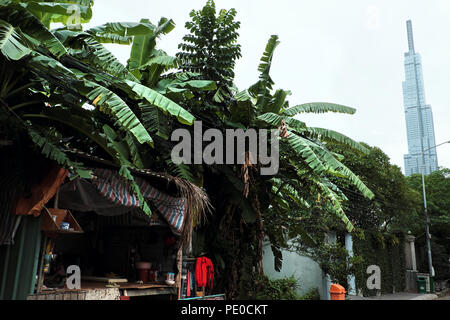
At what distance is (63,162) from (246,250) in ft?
17.0

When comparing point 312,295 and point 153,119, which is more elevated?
point 153,119

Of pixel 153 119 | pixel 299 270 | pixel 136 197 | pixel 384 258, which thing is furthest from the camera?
pixel 384 258

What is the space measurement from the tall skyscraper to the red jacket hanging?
207 feet

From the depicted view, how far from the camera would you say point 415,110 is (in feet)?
253

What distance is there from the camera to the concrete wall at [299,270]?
13.0 metres

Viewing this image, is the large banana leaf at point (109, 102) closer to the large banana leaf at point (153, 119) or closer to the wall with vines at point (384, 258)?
the large banana leaf at point (153, 119)

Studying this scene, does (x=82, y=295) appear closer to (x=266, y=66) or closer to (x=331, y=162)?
(x=331, y=162)

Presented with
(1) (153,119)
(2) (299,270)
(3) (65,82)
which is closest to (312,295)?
(2) (299,270)

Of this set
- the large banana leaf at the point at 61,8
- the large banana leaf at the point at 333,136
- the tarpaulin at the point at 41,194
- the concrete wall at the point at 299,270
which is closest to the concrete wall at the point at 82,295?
the tarpaulin at the point at 41,194

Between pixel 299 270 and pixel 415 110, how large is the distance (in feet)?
243

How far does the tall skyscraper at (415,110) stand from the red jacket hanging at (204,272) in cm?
6310

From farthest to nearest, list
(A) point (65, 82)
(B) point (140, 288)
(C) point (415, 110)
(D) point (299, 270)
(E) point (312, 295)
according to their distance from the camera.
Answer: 1. (C) point (415, 110)
2. (D) point (299, 270)
3. (E) point (312, 295)
4. (B) point (140, 288)
5. (A) point (65, 82)
